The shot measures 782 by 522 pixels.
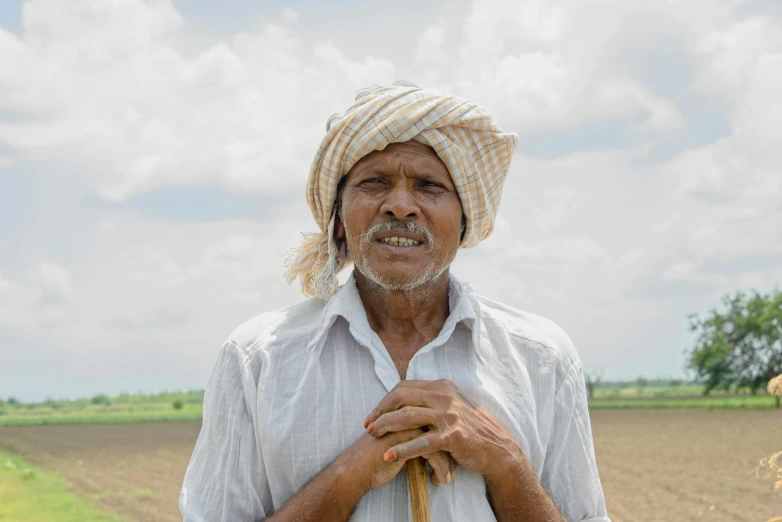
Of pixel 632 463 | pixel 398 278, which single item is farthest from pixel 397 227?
pixel 632 463

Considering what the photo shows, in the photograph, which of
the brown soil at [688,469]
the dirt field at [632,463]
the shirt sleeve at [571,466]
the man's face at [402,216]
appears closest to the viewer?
the man's face at [402,216]

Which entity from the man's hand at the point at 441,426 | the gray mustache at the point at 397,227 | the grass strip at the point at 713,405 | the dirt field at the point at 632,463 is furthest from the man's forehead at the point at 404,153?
the grass strip at the point at 713,405

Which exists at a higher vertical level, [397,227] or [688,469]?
[397,227]

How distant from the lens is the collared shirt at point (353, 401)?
2.38 meters

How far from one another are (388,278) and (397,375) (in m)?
0.28

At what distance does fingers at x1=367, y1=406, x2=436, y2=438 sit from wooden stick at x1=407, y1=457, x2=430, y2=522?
0.14 metres

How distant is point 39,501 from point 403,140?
587 inches

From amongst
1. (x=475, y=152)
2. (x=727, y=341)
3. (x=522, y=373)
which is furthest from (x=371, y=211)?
(x=727, y=341)

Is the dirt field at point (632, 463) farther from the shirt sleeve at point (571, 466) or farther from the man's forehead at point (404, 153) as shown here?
the man's forehead at point (404, 153)

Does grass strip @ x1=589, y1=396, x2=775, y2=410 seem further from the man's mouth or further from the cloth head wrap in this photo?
the man's mouth

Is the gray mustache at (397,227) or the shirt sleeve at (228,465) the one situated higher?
the gray mustache at (397,227)

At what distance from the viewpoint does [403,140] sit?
2516mm

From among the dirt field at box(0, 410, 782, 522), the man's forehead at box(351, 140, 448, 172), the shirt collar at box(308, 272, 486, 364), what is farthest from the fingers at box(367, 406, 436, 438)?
the dirt field at box(0, 410, 782, 522)

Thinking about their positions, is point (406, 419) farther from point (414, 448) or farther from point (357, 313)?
point (357, 313)
